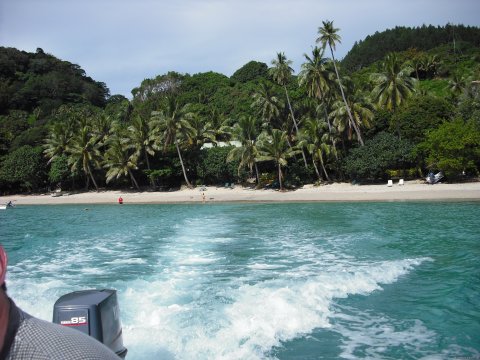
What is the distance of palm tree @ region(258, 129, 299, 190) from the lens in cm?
4228

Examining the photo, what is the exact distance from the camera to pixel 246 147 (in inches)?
1724

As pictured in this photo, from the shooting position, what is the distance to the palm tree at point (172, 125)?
154 ft

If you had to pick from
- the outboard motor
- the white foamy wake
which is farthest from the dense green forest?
the outboard motor

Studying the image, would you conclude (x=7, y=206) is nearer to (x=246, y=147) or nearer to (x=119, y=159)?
(x=119, y=159)

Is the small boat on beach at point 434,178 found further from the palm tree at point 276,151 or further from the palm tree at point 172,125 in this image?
the palm tree at point 172,125

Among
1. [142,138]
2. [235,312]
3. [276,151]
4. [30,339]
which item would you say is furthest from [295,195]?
[30,339]

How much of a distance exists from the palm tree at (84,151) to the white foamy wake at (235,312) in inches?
1639

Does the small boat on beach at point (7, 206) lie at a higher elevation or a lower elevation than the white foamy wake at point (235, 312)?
higher

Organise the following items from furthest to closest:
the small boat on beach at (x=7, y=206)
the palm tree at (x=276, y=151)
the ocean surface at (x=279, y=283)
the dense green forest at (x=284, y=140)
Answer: the small boat on beach at (x=7, y=206), the palm tree at (x=276, y=151), the dense green forest at (x=284, y=140), the ocean surface at (x=279, y=283)

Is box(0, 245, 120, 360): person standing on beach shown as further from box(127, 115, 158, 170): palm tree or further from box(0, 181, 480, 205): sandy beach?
box(127, 115, 158, 170): palm tree

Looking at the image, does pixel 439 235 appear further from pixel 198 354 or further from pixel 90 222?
pixel 90 222

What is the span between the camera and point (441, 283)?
1114cm

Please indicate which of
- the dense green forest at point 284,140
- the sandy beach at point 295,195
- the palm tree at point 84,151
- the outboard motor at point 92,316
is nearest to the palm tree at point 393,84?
the dense green forest at point 284,140

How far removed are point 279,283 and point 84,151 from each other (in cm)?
4397
